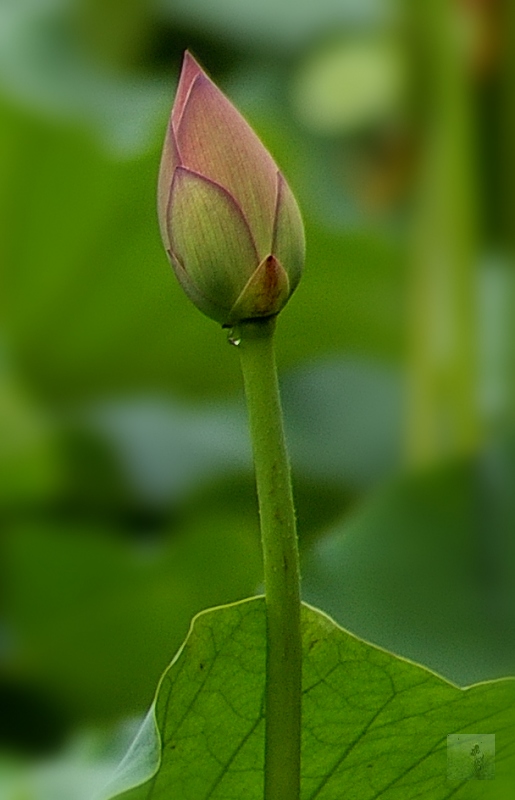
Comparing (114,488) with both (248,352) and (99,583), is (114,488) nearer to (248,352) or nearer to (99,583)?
(99,583)

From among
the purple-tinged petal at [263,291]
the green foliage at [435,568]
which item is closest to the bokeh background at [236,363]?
the green foliage at [435,568]

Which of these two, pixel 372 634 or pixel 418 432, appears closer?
pixel 372 634

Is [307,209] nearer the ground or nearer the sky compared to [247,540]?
nearer the sky

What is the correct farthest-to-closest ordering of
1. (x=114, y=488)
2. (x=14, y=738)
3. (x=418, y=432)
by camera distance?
(x=114, y=488), (x=418, y=432), (x=14, y=738)

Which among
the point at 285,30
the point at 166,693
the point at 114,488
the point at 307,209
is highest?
the point at 285,30

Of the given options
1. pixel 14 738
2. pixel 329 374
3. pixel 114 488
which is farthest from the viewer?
pixel 329 374

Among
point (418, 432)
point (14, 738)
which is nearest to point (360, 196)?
point (418, 432)

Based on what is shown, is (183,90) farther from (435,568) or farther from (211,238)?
(435,568)
